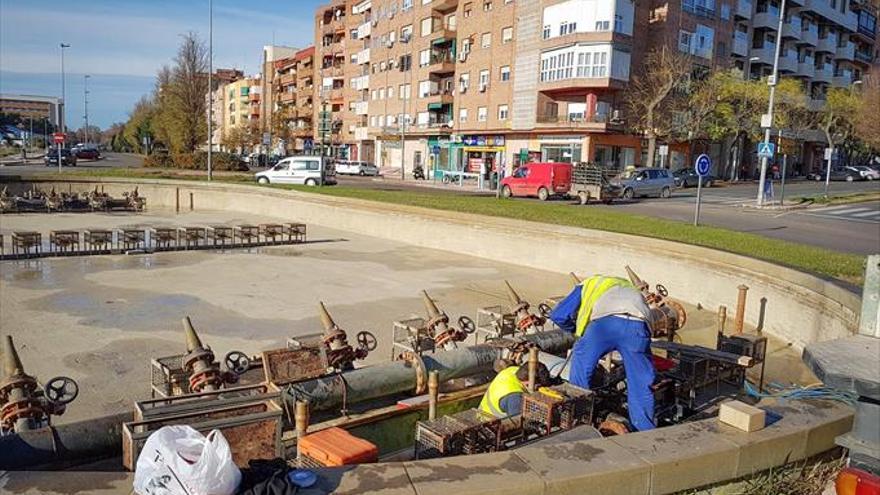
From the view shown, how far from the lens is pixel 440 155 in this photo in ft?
196

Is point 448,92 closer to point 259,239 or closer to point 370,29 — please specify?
point 370,29

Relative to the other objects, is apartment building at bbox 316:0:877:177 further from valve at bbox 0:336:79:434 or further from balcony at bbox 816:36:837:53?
valve at bbox 0:336:79:434

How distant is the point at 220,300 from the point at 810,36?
232ft

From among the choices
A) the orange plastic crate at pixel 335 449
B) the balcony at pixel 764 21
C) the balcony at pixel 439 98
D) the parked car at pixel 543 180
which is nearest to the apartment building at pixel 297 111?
the balcony at pixel 439 98

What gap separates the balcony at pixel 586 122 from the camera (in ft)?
143

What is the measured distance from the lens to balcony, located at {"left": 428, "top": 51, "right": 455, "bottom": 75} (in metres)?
58.2

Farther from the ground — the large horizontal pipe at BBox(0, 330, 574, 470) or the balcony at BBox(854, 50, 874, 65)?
the balcony at BBox(854, 50, 874, 65)

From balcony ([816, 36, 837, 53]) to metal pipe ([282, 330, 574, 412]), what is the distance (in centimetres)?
7457

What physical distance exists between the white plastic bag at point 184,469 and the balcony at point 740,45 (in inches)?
2393

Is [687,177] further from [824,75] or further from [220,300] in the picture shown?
[220,300]

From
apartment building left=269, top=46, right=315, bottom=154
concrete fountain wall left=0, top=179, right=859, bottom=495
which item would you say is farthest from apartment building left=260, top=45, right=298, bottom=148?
concrete fountain wall left=0, top=179, right=859, bottom=495

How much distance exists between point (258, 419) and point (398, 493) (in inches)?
52.5

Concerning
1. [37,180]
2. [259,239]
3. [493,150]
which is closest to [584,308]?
[259,239]

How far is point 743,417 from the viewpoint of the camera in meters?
3.27
